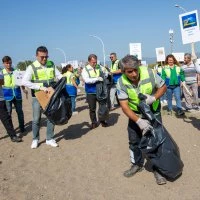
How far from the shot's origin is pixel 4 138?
821 centimetres

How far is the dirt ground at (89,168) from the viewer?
4.48m

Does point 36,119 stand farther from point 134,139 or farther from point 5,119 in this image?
point 134,139

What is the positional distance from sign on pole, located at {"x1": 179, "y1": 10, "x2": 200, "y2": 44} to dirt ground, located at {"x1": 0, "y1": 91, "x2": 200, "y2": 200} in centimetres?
206

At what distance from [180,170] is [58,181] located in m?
1.84

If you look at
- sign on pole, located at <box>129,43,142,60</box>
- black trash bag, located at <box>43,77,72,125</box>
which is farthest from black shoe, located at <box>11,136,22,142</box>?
sign on pole, located at <box>129,43,142,60</box>

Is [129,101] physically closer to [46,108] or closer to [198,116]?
[46,108]

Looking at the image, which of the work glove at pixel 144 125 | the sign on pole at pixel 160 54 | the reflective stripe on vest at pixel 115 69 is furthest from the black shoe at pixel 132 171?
the sign on pole at pixel 160 54

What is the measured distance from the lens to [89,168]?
18.0 feet

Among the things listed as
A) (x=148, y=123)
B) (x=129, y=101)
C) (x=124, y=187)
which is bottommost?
(x=124, y=187)

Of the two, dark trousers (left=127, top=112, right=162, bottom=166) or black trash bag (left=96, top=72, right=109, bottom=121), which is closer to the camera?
dark trousers (left=127, top=112, right=162, bottom=166)

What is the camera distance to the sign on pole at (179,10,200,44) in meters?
8.14

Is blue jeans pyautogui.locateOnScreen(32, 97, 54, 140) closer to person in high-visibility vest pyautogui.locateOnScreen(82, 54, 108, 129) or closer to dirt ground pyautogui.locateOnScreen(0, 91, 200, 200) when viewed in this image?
dirt ground pyautogui.locateOnScreen(0, 91, 200, 200)

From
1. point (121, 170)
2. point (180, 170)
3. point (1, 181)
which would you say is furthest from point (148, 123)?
point (1, 181)

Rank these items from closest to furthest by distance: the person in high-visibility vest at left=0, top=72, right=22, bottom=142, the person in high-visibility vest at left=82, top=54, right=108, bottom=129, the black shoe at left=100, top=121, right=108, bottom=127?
the person in high-visibility vest at left=0, top=72, right=22, bottom=142 → the person in high-visibility vest at left=82, top=54, right=108, bottom=129 → the black shoe at left=100, top=121, right=108, bottom=127
